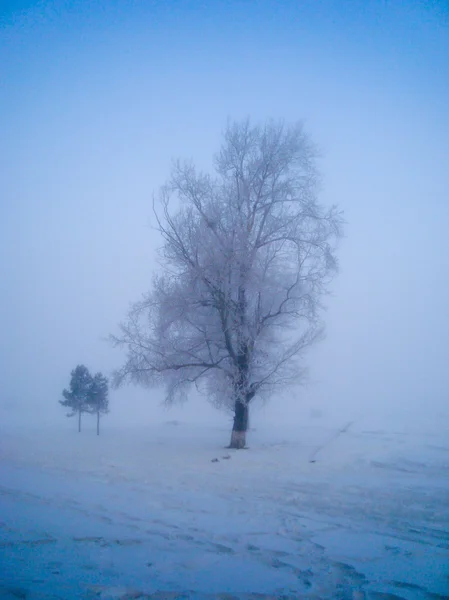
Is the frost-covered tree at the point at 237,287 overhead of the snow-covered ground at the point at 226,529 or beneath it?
overhead

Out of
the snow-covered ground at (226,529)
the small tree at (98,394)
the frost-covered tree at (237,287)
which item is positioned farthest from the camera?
the small tree at (98,394)

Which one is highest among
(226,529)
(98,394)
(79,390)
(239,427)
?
(226,529)

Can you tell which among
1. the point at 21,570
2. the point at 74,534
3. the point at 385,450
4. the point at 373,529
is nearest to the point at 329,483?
the point at 373,529

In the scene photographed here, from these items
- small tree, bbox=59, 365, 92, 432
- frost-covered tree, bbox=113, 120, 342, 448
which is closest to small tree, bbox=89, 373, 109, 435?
small tree, bbox=59, 365, 92, 432

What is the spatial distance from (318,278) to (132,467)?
839cm

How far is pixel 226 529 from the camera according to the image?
5.09 meters

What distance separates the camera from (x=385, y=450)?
11227 mm

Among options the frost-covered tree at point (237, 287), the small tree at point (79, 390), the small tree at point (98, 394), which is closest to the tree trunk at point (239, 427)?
the frost-covered tree at point (237, 287)

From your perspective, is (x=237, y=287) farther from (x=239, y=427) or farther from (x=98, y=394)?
(x=98, y=394)

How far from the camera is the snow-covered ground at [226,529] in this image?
11.9 feet

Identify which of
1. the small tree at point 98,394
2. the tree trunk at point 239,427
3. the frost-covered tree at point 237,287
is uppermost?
the frost-covered tree at point 237,287

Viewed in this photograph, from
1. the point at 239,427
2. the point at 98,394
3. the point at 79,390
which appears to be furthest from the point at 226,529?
the point at 79,390

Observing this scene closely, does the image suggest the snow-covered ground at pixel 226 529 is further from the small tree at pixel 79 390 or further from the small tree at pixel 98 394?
the small tree at pixel 79 390

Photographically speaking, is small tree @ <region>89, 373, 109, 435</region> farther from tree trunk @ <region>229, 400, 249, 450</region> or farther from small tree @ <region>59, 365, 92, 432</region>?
tree trunk @ <region>229, 400, 249, 450</region>
